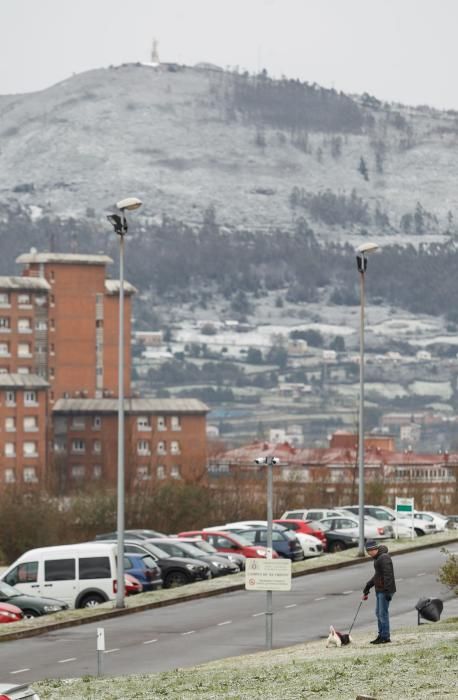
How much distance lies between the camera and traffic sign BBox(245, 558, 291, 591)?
34750 millimetres

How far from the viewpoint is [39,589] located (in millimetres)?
47188

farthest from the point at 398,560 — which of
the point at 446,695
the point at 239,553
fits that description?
the point at 446,695

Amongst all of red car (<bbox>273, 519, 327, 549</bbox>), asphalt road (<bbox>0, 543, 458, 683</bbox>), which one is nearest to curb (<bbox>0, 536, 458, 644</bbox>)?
asphalt road (<bbox>0, 543, 458, 683</bbox>)

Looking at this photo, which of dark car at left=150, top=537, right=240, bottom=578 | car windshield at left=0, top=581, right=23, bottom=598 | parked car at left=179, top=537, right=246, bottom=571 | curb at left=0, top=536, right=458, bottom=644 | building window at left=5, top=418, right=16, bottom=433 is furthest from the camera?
building window at left=5, top=418, right=16, bottom=433

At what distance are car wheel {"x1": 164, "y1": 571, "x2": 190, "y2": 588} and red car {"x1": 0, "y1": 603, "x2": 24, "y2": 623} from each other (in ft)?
30.9

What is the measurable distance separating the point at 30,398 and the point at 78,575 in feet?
482

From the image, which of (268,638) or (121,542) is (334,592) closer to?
(121,542)

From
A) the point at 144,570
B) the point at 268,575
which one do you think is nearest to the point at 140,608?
the point at 144,570

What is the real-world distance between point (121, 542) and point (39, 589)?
3.81 m

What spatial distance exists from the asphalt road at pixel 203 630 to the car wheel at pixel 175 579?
3.20 metres

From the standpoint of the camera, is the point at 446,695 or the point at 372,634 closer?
the point at 446,695

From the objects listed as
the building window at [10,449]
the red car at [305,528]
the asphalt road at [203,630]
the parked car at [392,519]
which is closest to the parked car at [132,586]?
the asphalt road at [203,630]

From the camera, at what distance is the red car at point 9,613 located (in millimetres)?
42969

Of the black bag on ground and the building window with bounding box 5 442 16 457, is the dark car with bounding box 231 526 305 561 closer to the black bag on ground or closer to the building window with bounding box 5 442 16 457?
the black bag on ground
